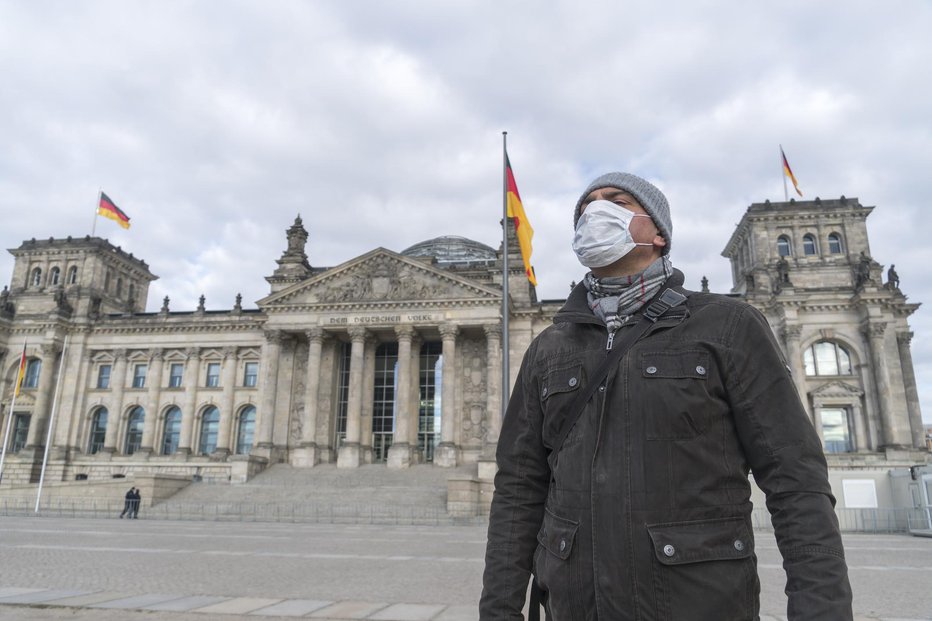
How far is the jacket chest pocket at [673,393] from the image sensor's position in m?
2.66

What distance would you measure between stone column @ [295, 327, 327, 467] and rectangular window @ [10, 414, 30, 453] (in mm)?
26028

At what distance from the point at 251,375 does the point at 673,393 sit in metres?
57.3

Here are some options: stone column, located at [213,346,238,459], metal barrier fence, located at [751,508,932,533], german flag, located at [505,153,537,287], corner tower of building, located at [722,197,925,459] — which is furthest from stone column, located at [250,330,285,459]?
corner tower of building, located at [722,197,925,459]

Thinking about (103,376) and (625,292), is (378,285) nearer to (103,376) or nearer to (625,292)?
(103,376)

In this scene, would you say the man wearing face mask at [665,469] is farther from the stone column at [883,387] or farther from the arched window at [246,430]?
the arched window at [246,430]

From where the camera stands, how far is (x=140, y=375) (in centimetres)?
5844

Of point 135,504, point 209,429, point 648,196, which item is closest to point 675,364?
point 648,196

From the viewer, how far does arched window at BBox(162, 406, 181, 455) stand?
56.3 m

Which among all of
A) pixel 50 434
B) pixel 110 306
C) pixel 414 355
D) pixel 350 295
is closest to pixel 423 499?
pixel 414 355

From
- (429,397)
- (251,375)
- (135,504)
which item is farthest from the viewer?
(251,375)

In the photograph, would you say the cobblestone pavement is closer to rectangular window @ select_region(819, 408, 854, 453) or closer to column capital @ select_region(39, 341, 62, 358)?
rectangular window @ select_region(819, 408, 854, 453)

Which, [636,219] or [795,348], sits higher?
[795,348]

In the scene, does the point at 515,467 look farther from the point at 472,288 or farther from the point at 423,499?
the point at 472,288

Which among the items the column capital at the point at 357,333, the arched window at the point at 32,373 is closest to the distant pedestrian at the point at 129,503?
the column capital at the point at 357,333
